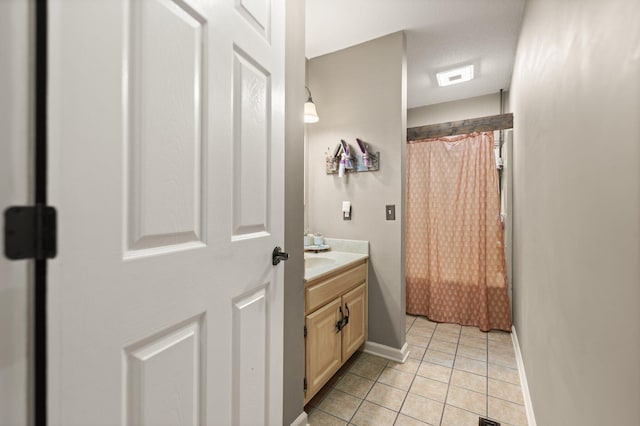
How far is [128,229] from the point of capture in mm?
620

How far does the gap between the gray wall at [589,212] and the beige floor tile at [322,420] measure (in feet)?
3.23

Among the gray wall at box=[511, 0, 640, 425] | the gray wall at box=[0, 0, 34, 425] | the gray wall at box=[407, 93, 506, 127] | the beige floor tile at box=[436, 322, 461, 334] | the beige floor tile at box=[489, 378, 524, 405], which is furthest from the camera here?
the gray wall at box=[407, 93, 506, 127]

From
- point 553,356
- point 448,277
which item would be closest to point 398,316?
point 448,277

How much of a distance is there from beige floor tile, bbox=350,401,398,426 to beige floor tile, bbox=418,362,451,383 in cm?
51

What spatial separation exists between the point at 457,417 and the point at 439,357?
0.69 metres

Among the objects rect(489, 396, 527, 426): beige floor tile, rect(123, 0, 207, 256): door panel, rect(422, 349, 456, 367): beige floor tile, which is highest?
rect(123, 0, 207, 256): door panel

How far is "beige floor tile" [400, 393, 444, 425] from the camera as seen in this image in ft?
5.35

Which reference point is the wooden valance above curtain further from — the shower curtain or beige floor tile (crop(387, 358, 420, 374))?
beige floor tile (crop(387, 358, 420, 374))

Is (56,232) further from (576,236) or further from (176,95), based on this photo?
(576,236)

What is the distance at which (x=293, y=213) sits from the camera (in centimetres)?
137

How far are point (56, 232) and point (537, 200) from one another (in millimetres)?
1827

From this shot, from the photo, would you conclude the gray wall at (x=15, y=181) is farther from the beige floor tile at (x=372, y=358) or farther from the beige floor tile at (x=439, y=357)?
the beige floor tile at (x=439, y=357)

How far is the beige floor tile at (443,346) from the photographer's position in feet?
7.91

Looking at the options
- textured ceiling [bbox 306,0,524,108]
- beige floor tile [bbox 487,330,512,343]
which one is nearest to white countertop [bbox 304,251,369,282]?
beige floor tile [bbox 487,330,512,343]
